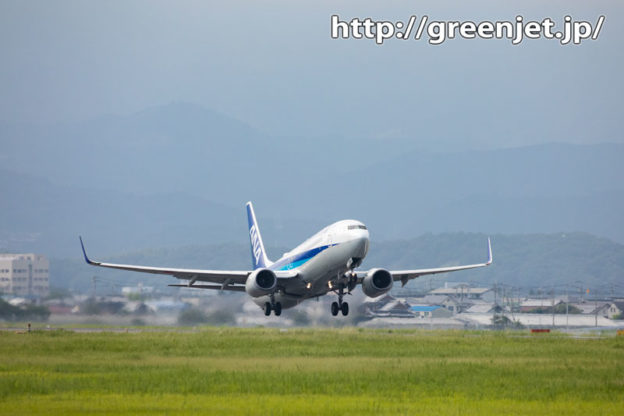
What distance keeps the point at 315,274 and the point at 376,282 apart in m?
4.50

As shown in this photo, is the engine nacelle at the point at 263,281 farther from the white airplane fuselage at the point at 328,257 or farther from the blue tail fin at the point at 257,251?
the blue tail fin at the point at 257,251

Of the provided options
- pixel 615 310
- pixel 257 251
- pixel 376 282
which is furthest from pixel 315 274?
pixel 615 310

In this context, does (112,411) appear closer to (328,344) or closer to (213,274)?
(328,344)

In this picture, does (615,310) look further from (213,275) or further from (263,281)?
(263,281)

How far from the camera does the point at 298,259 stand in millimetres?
53312

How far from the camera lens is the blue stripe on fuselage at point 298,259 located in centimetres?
5078

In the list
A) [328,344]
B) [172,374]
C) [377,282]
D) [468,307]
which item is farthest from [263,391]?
[468,307]

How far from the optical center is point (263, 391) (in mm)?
30688

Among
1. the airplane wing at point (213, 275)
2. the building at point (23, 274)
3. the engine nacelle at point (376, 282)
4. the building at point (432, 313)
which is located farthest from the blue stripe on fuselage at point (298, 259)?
the building at point (432, 313)

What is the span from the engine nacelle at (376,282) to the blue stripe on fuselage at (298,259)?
3.88 metres

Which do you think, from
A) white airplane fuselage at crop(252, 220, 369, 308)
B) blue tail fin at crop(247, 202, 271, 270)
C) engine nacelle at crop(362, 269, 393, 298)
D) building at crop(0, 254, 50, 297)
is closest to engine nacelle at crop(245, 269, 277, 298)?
white airplane fuselage at crop(252, 220, 369, 308)

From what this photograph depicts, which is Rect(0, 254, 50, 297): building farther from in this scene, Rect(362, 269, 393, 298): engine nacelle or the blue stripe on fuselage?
Rect(362, 269, 393, 298): engine nacelle

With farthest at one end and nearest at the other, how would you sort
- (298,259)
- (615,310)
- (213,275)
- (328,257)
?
(615,310)
(213,275)
(298,259)
(328,257)

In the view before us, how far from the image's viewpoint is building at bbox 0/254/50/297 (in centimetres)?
9494
